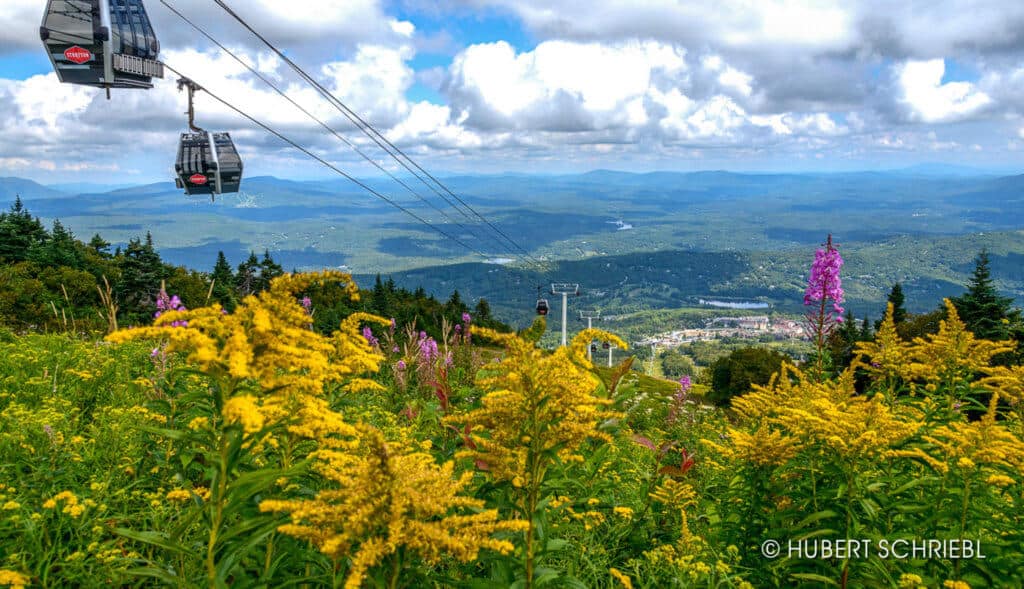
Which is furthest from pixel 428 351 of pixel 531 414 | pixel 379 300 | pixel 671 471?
pixel 379 300

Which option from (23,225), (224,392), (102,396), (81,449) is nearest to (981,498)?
(224,392)

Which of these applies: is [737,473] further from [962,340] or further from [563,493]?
[962,340]

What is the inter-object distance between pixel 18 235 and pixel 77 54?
33699 millimetres

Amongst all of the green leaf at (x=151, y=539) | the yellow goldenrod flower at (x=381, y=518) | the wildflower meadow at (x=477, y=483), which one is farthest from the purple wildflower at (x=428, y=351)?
the yellow goldenrod flower at (x=381, y=518)

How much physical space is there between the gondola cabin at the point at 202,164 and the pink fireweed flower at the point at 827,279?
22598mm

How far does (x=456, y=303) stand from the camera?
6506 cm

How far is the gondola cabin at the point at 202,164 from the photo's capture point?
909 inches

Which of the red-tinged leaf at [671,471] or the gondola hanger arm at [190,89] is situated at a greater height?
the gondola hanger arm at [190,89]

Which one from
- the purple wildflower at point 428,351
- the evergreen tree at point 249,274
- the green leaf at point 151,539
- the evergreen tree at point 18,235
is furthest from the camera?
the evergreen tree at point 249,274

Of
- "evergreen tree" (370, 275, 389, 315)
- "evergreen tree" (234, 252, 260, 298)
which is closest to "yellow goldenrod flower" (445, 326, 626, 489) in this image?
"evergreen tree" (370, 275, 389, 315)

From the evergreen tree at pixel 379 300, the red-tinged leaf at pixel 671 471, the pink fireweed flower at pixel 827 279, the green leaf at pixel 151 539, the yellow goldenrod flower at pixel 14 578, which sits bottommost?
the evergreen tree at pixel 379 300

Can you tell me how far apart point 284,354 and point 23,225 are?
181 feet

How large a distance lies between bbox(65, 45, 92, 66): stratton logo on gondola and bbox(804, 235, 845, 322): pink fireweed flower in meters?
21.8

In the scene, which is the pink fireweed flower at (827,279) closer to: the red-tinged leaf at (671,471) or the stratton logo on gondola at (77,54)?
the red-tinged leaf at (671,471)
